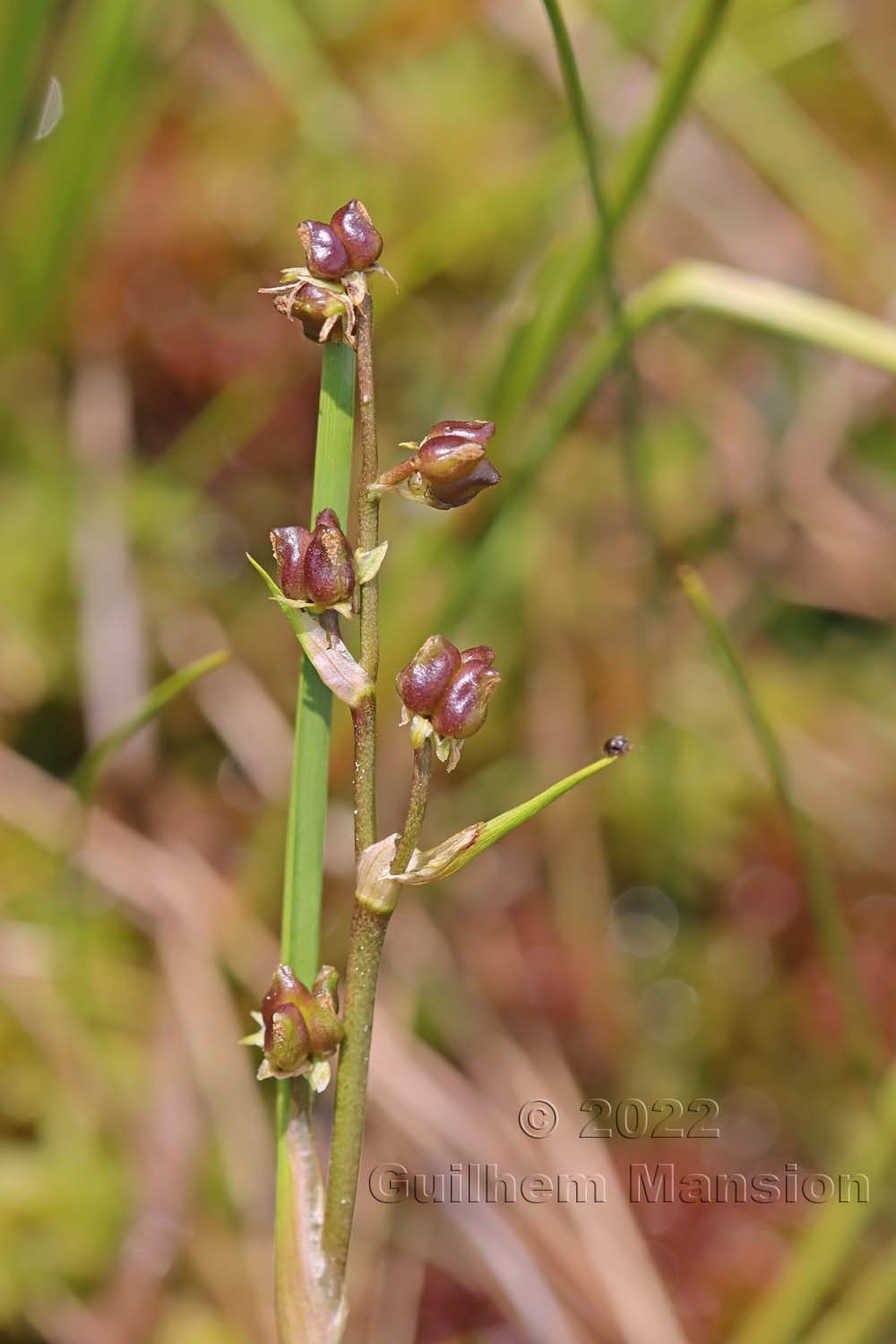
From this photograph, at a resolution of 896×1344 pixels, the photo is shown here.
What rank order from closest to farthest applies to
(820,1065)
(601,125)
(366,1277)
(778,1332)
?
1. (778,1332)
2. (366,1277)
3. (820,1065)
4. (601,125)

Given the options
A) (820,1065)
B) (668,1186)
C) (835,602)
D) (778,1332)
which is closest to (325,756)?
(778,1332)

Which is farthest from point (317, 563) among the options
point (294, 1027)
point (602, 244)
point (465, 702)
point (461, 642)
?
point (461, 642)

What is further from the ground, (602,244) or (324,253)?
(602,244)

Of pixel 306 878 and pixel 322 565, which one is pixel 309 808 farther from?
pixel 322 565

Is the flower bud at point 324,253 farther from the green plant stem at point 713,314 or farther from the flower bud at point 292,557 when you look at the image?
the green plant stem at point 713,314

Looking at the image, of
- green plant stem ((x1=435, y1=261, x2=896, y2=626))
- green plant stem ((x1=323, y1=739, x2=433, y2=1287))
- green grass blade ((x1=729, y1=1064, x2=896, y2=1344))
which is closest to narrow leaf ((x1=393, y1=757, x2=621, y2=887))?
green plant stem ((x1=323, y1=739, x2=433, y2=1287))

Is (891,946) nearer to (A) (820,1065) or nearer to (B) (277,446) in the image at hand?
(A) (820,1065)

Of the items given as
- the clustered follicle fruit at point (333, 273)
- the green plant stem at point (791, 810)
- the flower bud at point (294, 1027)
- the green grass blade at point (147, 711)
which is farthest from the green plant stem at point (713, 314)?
the flower bud at point (294, 1027)
